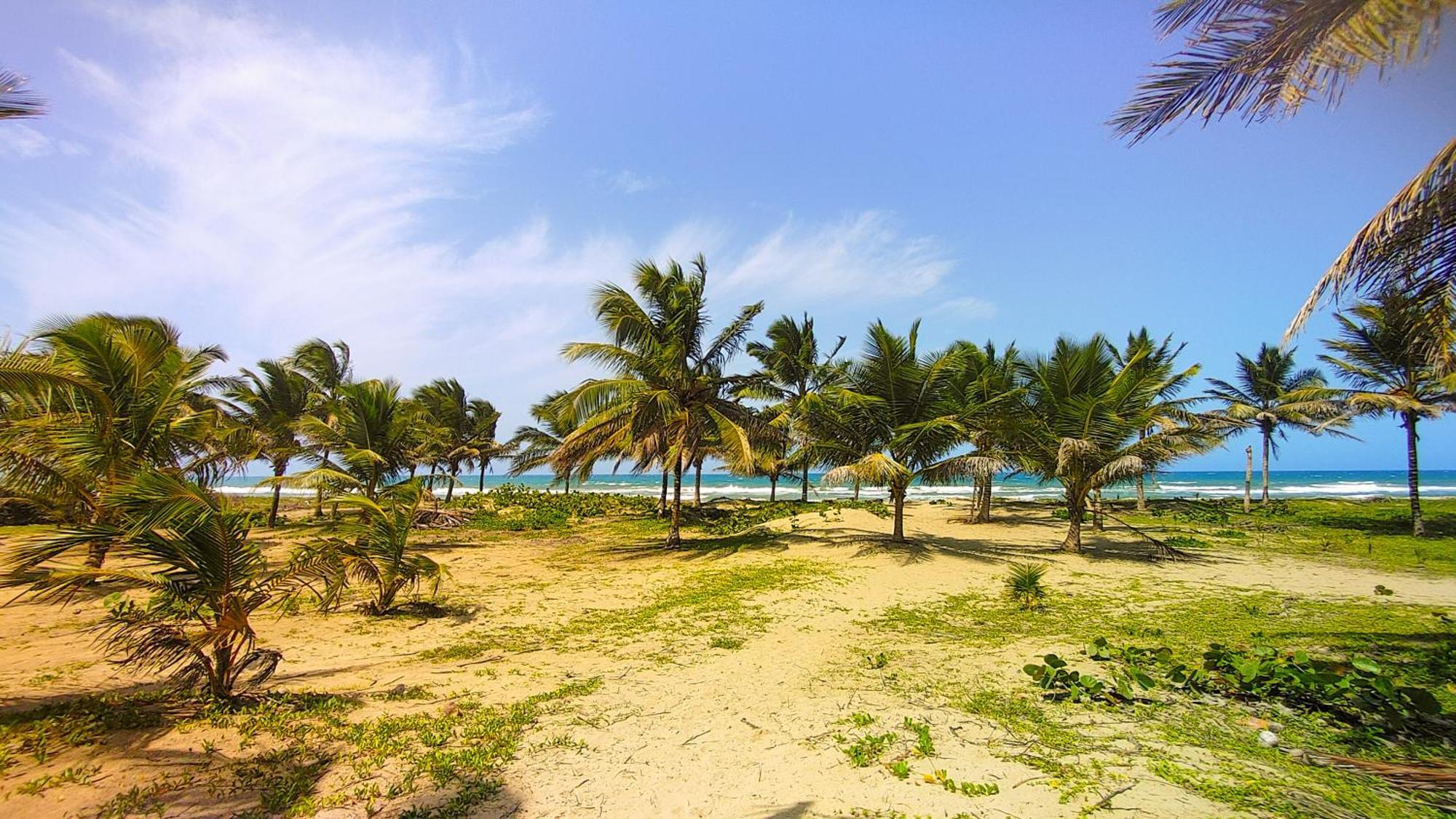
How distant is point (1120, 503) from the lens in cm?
2973

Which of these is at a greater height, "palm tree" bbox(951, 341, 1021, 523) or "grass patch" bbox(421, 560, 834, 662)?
"palm tree" bbox(951, 341, 1021, 523)

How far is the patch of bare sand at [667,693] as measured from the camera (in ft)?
11.2

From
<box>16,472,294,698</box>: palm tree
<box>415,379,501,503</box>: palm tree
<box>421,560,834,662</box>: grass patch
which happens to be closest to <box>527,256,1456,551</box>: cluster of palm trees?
<box>421,560,834,662</box>: grass patch

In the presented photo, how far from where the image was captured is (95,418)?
311 inches

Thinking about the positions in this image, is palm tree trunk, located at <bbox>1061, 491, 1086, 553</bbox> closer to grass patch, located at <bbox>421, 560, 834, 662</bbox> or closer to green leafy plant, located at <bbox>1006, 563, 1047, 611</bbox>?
green leafy plant, located at <bbox>1006, 563, 1047, 611</bbox>

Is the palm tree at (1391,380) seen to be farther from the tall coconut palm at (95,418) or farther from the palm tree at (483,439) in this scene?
the palm tree at (483,439)

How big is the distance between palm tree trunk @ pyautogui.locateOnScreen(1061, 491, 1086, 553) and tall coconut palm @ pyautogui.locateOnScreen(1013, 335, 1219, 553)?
0.02m

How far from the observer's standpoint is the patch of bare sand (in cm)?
342

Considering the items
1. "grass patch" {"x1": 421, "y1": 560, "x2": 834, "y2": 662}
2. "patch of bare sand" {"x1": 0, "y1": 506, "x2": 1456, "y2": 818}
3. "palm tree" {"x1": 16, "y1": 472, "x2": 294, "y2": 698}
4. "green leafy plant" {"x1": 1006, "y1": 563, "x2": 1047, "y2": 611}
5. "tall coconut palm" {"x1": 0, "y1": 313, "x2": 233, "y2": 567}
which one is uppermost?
"tall coconut palm" {"x1": 0, "y1": 313, "x2": 233, "y2": 567}

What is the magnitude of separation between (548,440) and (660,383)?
685 inches

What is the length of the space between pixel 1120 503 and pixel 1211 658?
29067mm

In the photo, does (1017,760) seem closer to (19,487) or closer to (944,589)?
(944,589)

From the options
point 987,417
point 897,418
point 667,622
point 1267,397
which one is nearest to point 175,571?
point 667,622

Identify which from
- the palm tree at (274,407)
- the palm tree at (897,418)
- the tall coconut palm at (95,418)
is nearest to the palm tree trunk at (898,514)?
the palm tree at (897,418)
